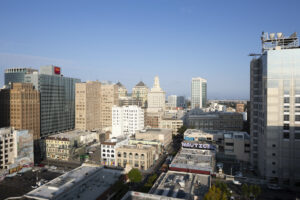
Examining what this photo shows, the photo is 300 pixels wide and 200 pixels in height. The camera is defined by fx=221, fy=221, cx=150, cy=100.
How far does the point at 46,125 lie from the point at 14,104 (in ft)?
85.4

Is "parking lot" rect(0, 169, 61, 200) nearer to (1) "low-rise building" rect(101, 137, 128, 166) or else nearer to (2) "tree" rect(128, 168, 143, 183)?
(1) "low-rise building" rect(101, 137, 128, 166)

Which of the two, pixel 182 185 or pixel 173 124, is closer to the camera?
pixel 182 185

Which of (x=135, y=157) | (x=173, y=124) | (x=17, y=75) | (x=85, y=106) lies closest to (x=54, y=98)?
(x=85, y=106)

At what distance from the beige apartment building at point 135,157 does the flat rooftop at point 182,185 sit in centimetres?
3281

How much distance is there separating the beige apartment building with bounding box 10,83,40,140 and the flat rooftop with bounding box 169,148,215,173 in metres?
80.3

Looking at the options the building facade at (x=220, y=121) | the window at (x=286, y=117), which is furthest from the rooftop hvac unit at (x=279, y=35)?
the building facade at (x=220, y=121)

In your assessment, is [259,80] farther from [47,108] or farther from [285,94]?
[47,108]

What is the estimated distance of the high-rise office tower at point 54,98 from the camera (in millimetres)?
134750

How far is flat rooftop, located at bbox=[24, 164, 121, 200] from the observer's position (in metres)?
51.8

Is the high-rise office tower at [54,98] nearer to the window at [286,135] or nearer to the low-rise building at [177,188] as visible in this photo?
the low-rise building at [177,188]

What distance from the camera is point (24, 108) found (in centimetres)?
11662

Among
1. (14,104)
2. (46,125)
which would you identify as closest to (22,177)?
(14,104)

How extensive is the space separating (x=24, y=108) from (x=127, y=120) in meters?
60.7

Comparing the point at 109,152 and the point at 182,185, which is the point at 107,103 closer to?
the point at 109,152
